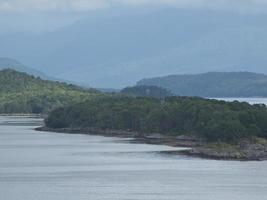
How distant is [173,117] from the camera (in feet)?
352

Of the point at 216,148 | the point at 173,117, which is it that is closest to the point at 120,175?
the point at 216,148

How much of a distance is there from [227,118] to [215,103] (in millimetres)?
20983

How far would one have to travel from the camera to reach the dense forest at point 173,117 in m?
89.0

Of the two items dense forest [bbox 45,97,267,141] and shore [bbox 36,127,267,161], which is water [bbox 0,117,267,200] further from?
dense forest [bbox 45,97,267,141]

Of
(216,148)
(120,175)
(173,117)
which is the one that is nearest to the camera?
(120,175)

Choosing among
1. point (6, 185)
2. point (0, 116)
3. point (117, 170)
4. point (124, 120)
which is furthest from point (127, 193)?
point (0, 116)

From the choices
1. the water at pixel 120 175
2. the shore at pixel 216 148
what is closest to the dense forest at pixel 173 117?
the shore at pixel 216 148

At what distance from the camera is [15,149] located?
9281 cm

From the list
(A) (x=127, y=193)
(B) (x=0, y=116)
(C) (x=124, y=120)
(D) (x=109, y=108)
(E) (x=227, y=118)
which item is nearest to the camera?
(A) (x=127, y=193)

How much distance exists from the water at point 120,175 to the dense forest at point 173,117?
18.7 ft

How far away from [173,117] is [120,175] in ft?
133

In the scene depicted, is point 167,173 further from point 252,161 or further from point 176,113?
point 176,113

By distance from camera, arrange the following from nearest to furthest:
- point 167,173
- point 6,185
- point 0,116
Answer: point 6,185 → point 167,173 → point 0,116

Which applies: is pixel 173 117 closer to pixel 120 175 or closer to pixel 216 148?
pixel 216 148
